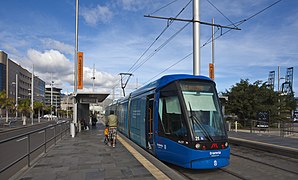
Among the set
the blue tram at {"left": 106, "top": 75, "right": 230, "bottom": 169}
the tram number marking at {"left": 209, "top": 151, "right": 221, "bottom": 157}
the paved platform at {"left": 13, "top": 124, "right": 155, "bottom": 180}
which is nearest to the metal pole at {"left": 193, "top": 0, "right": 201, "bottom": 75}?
the blue tram at {"left": 106, "top": 75, "right": 230, "bottom": 169}

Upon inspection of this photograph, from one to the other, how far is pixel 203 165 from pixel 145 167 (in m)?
1.60

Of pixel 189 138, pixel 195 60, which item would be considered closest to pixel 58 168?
pixel 189 138

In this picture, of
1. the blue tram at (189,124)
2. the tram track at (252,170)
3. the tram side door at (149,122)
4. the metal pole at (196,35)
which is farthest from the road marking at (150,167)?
the metal pole at (196,35)

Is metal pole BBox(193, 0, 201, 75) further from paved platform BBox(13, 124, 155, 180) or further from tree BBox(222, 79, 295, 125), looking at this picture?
tree BBox(222, 79, 295, 125)

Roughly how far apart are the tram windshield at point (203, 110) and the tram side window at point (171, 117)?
0.94 feet

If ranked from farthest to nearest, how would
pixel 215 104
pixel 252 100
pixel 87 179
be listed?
1. pixel 252 100
2. pixel 215 104
3. pixel 87 179

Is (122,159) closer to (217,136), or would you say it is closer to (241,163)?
(217,136)

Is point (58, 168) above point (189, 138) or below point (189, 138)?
below

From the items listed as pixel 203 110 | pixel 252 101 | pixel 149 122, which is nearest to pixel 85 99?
pixel 149 122

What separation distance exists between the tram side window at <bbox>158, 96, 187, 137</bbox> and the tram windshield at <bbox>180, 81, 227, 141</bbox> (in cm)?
29

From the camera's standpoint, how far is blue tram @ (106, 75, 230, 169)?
7238 millimetres

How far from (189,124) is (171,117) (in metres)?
0.79

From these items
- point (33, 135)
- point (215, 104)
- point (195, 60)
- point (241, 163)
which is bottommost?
point (241, 163)

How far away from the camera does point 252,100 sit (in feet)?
109
